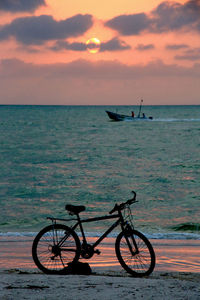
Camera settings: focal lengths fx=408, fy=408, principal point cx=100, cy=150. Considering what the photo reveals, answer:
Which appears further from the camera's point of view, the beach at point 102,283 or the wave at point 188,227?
the wave at point 188,227

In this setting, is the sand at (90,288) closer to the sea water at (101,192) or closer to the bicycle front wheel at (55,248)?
the bicycle front wheel at (55,248)

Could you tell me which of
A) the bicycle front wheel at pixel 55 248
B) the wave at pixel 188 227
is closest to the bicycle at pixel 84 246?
the bicycle front wheel at pixel 55 248

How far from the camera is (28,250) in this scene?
A: 8.25 meters

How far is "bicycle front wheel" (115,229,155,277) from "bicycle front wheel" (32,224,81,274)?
641 mm

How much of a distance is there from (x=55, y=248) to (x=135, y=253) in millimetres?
1180

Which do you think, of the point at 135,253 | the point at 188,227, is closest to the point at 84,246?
the point at 135,253

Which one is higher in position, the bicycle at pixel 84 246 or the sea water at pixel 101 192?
the bicycle at pixel 84 246

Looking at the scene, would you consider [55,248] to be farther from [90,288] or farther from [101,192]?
[101,192]

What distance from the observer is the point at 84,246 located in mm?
5977

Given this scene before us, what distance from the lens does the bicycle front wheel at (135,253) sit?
5.88 meters

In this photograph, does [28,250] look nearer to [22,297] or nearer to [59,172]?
[22,297]

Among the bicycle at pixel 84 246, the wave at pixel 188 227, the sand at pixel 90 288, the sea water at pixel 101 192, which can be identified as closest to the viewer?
the sand at pixel 90 288

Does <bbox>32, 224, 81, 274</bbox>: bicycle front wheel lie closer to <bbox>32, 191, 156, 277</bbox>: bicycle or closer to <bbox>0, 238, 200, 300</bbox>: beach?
<bbox>32, 191, 156, 277</bbox>: bicycle

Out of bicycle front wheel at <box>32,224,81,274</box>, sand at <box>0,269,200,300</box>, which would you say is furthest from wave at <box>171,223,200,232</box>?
sand at <box>0,269,200,300</box>
